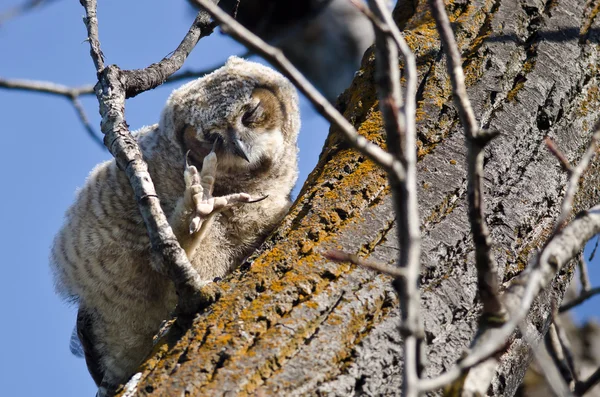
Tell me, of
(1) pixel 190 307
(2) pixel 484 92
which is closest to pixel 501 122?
(2) pixel 484 92

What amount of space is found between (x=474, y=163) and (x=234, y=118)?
247 cm

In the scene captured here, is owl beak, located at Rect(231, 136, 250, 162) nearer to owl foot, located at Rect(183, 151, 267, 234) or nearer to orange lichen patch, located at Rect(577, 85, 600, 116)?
owl foot, located at Rect(183, 151, 267, 234)

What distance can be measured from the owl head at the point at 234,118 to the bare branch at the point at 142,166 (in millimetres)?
753

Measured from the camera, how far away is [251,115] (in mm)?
3844

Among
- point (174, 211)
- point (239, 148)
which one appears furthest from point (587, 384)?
point (239, 148)

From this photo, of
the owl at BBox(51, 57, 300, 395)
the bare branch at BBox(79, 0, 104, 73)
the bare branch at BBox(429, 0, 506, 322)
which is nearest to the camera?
the bare branch at BBox(429, 0, 506, 322)

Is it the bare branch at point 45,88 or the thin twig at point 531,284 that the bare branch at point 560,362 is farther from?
the bare branch at point 45,88

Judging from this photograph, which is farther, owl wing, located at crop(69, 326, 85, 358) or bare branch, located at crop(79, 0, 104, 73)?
owl wing, located at crop(69, 326, 85, 358)

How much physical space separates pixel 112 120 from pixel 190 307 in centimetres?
75

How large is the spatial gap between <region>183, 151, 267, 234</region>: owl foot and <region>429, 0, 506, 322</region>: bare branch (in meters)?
1.37

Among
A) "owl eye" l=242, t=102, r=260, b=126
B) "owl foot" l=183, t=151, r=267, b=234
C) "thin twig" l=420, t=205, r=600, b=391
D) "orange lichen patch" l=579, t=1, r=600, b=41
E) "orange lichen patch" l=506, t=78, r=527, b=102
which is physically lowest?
"thin twig" l=420, t=205, r=600, b=391

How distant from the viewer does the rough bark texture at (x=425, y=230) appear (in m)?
1.79

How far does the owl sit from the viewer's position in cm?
335

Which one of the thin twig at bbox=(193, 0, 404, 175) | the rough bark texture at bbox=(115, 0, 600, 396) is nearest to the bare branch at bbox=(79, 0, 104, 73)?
the rough bark texture at bbox=(115, 0, 600, 396)
